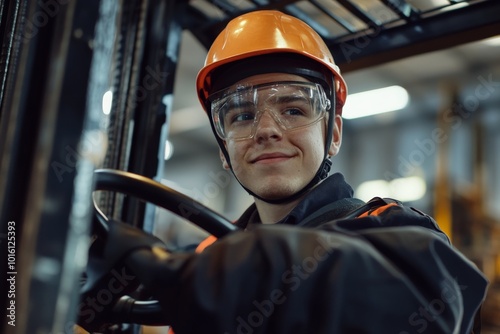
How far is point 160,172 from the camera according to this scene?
2.57 metres

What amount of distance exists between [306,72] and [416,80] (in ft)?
27.3

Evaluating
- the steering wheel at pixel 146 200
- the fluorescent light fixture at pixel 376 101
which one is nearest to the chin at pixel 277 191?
the steering wheel at pixel 146 200

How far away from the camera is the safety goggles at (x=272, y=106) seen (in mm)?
2393

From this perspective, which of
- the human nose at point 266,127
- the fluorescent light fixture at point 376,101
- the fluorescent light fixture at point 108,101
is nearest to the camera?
the human nose at point 266,127

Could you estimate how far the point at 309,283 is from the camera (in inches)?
50.8

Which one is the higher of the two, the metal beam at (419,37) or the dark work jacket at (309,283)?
the metal beam at (419,37)

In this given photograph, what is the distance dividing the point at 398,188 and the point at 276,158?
33.8ft

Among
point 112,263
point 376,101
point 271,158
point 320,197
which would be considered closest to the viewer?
point 112,263

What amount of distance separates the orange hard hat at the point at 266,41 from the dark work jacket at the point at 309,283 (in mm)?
1230

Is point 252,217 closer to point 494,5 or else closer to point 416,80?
point 494,5

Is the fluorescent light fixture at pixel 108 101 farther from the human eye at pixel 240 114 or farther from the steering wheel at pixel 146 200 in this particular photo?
the steering wheel at pixel 146 200

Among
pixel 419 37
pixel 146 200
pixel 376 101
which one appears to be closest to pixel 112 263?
pixel 146 200

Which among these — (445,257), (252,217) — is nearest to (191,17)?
(252,217)

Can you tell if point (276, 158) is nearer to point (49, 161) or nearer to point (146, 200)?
point (146, 200)
